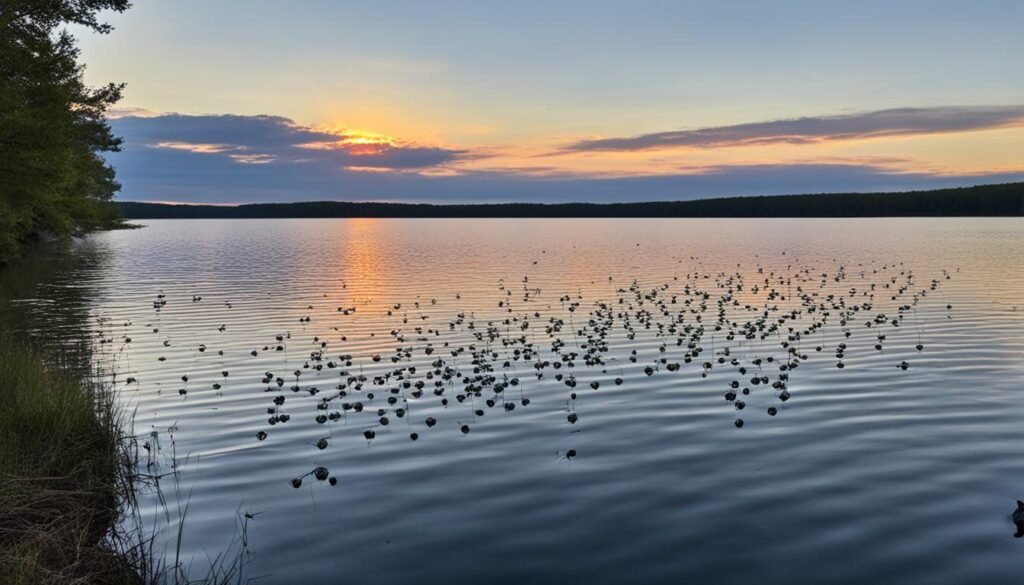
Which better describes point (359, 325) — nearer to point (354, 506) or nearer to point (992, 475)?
point (354, 506)

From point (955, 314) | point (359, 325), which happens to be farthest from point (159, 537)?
point (955, 314)

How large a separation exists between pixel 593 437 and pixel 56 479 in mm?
8918

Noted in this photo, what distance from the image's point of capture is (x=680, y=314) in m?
31.5

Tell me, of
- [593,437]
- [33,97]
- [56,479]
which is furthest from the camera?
[33,97]

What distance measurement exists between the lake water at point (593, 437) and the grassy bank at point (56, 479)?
0.87 m

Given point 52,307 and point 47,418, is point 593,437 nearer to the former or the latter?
point 47,418

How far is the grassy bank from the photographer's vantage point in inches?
336

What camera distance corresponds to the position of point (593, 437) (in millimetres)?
15539

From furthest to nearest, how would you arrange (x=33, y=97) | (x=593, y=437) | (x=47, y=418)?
(x=33, y=97)
(x=593, y=437)
(x=47, y=418)

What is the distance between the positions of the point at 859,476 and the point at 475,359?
12.0 m

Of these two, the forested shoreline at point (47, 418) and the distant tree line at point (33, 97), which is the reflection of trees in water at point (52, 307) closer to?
the forested shoreline at point (47, 418)

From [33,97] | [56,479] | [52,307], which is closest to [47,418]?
[56,479]

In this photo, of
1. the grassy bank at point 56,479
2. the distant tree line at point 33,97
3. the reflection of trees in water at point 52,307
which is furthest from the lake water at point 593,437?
the distant tree line at point 33,97

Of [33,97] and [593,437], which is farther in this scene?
[33,97]
